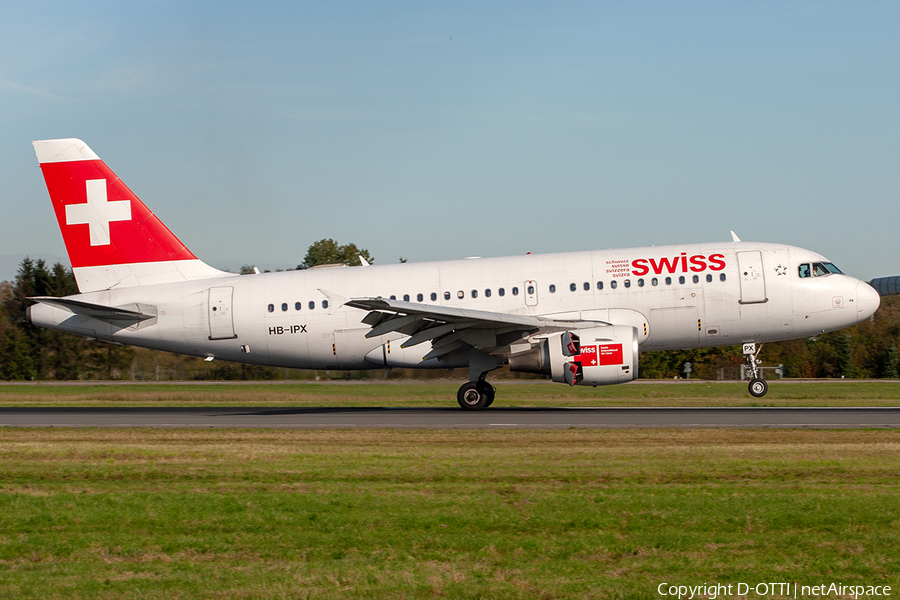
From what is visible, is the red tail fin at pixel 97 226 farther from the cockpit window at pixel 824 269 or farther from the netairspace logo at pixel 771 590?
the netairspace logo at pixel 771 590

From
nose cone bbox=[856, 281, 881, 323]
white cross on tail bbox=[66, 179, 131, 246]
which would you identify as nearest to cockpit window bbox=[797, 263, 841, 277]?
nose cone bbox=[856, 281, 881, 323]

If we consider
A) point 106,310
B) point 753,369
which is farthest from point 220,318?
point 753,369

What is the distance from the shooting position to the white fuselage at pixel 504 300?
2441 cm

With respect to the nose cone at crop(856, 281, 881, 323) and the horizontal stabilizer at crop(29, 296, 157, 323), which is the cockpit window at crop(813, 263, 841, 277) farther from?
the horizontal stabilizer at crop(29, 296, 157, 323)

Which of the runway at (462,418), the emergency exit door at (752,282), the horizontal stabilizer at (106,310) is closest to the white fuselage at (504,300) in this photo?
the emergency exit door at (752,282)

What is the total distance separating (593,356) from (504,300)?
11.8 feet

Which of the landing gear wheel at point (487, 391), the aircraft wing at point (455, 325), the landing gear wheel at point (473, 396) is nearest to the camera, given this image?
the aircraft wing at point (455, 325)

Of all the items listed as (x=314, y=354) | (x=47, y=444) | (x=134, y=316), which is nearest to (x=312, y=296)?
(x=314, y=354)

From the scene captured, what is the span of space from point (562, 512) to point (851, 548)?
2.98 meters

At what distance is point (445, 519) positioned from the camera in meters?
9.67

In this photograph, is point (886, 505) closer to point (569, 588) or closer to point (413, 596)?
point (569, 588)

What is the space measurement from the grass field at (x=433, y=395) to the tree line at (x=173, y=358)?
229 inches

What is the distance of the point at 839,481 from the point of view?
1173 cm

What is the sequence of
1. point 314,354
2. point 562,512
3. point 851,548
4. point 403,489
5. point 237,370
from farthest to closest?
point 237,370 < point 314,354 < point 403,489 < point 562,512 < point 851,548
